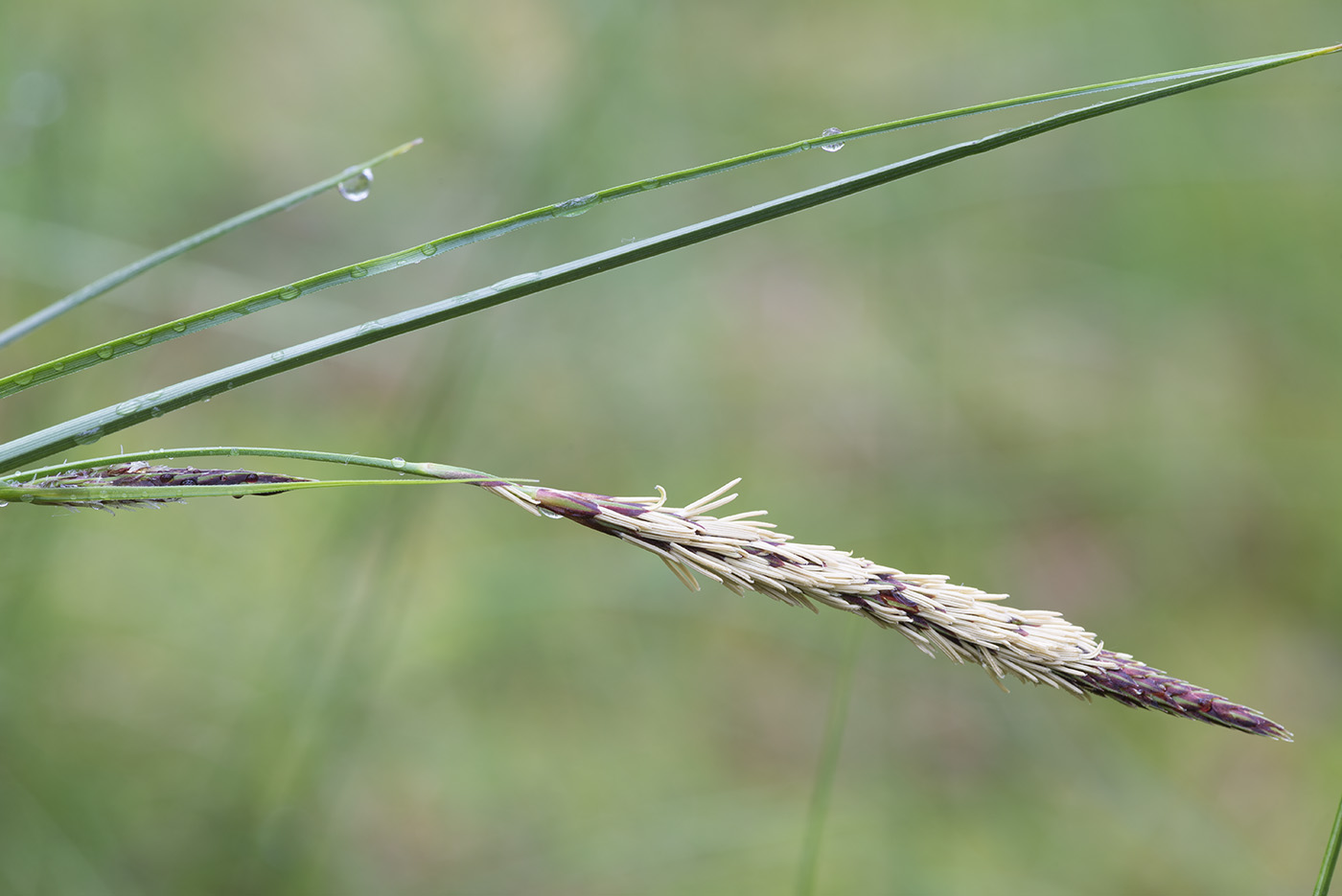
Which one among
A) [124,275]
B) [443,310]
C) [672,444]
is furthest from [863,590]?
[672,444]

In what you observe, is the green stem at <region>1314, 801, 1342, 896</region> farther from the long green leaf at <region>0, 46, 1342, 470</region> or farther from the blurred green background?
the blurred green background

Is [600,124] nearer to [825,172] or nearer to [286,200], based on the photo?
[825,172]

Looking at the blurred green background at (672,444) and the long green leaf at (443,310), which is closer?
the long green leaf at (443,310)

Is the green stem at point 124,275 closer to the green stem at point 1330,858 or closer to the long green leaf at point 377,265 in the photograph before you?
the long green leaf at point 377,265

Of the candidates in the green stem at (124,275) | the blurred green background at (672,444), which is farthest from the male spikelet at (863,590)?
the blurred green background at (672,444)

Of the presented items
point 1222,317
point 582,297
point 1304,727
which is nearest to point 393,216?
point 582,297

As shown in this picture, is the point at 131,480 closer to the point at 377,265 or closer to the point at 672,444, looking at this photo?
the point at 377,265
